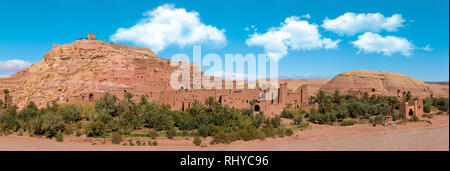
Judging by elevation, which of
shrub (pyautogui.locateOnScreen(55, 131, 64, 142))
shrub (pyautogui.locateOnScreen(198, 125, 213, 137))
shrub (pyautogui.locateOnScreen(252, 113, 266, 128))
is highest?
shrub (pyautogui.locateOnScreen(252, 113, 266, 128))

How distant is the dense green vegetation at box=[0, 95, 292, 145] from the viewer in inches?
687

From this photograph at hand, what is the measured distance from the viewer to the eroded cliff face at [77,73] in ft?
112

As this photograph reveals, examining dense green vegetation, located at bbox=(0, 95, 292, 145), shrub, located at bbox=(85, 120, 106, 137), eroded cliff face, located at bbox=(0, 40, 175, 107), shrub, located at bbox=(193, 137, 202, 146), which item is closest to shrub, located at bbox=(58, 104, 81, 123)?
dense green vegetation, located at bbox=(0, 95, 292, 145)

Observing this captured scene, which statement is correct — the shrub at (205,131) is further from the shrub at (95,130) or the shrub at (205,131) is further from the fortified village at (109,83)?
the fortified village at (109,83)

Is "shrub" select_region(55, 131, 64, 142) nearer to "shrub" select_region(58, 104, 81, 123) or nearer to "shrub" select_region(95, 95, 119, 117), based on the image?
"shrub" select_region(58, 104, 81, 123)

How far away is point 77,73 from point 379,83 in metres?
60.5

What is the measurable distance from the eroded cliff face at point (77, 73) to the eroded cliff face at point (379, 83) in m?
41.3

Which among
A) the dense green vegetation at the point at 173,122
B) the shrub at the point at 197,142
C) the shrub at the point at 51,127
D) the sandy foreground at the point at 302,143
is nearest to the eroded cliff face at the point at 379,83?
the dense green vegetation at the point at 173,122

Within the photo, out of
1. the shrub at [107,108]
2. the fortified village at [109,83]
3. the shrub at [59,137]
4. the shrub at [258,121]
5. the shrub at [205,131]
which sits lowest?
the shrub at [59,137]

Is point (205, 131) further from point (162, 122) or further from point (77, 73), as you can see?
point (77, 73)

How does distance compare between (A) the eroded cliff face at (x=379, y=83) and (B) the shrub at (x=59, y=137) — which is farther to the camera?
(A) the eroded cliff face at (x=379, y=83)

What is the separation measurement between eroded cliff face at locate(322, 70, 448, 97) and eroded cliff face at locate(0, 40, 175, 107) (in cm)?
4130
